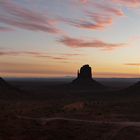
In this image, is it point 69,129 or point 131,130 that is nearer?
point 131,130

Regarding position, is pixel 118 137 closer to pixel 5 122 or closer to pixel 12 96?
pixel 5 122

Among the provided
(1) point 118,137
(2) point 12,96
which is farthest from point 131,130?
(2) point 12,96

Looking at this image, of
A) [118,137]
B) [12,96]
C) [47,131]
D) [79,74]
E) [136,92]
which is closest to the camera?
[118,137]

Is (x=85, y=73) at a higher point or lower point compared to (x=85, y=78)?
higher

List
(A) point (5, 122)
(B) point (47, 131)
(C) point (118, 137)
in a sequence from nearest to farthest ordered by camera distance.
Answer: (C) point (118, 137) < (B) point (47, 131) < (A) point (5, 122)

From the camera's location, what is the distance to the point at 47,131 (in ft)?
113

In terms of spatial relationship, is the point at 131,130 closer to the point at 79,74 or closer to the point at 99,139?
the point at 99,139

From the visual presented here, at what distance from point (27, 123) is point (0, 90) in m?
62.5

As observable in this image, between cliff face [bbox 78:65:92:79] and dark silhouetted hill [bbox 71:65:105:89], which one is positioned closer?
dark silhouetted hill [bbox 71:65:105:89]

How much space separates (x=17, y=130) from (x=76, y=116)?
1205cm

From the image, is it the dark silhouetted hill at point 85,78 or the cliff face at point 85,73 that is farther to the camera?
the cliff face at point 85,73

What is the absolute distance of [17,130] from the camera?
115 feet

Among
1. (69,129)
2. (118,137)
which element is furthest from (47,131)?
(118,137)

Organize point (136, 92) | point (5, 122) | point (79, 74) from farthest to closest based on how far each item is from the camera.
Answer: point (79, 74) → point (136, 92) → point (5, 122)
